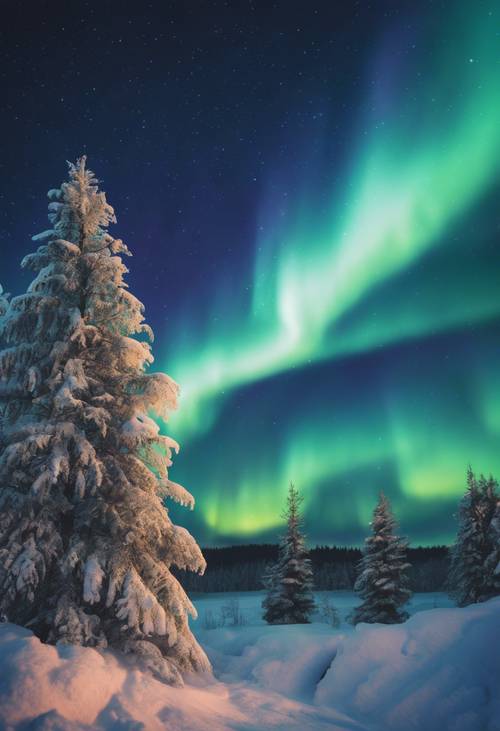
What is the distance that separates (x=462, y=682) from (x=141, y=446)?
8093 millimetres

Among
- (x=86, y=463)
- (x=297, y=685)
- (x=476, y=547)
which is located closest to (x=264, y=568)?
(x=476, y=547)

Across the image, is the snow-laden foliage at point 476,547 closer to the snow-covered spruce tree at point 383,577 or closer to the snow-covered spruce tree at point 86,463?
the snow-covered spruce tree at point 383,577

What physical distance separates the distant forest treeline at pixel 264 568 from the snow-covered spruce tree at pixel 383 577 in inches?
2709

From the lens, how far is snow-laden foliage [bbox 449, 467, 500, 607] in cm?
3178

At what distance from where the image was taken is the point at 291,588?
30578mm

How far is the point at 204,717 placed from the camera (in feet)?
25.8

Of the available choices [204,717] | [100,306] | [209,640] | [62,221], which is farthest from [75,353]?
[209,640]

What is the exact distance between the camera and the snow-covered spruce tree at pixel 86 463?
29.0 feet

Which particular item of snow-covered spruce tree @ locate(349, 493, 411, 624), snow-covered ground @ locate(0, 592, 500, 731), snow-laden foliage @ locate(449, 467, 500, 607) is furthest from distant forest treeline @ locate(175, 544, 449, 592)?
snow-covered ground @ locate(0, 592, 500, 731)

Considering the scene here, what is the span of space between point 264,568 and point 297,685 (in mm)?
114531

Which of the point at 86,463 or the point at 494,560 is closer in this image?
the point at 86,463

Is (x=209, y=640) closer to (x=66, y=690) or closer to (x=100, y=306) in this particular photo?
(x=66, y=690)

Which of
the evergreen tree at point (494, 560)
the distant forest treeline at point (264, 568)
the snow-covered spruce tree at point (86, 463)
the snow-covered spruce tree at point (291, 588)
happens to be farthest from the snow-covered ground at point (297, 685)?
the distant forest treeline at point (264, 568)

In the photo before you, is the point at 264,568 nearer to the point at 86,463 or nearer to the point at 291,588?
the point at 291,588
